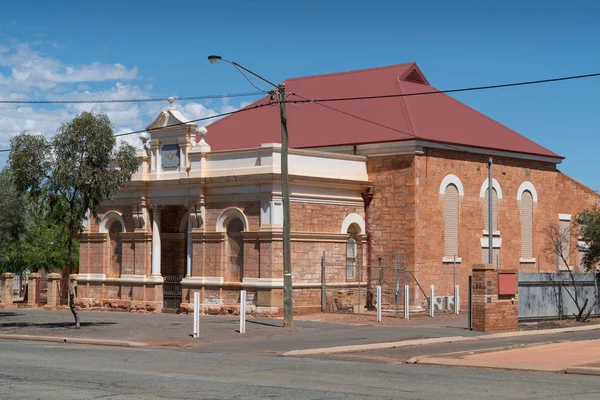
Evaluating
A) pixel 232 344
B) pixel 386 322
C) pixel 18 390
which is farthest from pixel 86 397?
pixel 386 322

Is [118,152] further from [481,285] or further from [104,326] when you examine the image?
[481,285]

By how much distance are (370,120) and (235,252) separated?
811cm

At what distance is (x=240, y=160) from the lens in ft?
115

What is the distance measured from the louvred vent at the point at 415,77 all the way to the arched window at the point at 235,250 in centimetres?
1110

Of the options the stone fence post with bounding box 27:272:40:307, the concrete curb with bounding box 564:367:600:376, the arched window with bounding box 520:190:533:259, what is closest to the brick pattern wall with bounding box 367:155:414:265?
the arched window with bounding box 520:190:533:259

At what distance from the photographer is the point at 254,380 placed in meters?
15.5

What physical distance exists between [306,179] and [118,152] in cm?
773

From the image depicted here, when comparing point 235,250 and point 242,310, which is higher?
point 235,250

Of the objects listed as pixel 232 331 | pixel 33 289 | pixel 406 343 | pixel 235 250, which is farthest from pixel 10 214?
pixel 406 343

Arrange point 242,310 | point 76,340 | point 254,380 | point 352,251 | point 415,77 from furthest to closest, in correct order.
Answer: point 415,77 → point 352,251 → point 242,310 → point 76,340 → point 254,380

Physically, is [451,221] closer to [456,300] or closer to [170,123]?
[456,300]

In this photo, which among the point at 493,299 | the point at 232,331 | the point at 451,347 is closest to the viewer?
the point at 451,347

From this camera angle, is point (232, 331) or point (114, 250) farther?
point (114, 250)

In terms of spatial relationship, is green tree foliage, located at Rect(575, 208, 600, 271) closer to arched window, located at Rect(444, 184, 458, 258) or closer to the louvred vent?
arched window, located at Rect(444, 184, 458, 258)
